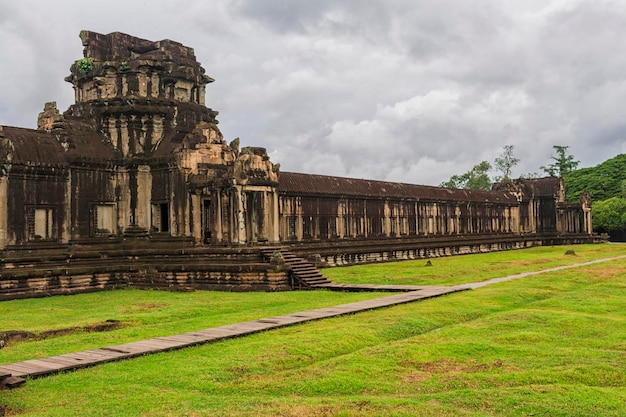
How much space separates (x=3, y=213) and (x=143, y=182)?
20.7ft

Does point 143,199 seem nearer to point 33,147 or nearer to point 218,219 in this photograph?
point 218,219

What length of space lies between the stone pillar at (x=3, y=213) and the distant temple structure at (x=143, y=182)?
0.13ft

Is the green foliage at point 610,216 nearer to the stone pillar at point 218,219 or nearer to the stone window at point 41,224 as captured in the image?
the stone pillar at point 218,219

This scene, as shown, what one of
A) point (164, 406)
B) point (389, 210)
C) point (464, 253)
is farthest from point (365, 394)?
point (464, 253)

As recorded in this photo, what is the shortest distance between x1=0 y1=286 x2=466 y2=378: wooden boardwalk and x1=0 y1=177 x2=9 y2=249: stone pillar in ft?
46.8

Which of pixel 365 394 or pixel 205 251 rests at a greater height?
pixel 205 251

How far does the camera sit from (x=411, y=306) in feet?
56.0

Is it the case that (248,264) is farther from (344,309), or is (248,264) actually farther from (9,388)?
(9,388)

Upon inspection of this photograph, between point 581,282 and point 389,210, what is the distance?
19.1m

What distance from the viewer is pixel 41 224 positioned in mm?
25953

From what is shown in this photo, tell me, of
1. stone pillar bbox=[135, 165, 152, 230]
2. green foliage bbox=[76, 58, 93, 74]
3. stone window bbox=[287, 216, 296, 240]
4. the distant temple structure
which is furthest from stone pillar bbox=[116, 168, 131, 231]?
stone window bbox=[287, 216, 296, 240]

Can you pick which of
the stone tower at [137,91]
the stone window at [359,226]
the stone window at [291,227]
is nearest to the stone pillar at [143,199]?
the stone tower at [137,91]

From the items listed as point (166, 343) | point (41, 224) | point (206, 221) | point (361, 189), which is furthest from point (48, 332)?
point (361, 189)

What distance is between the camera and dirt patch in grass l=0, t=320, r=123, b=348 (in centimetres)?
1359
